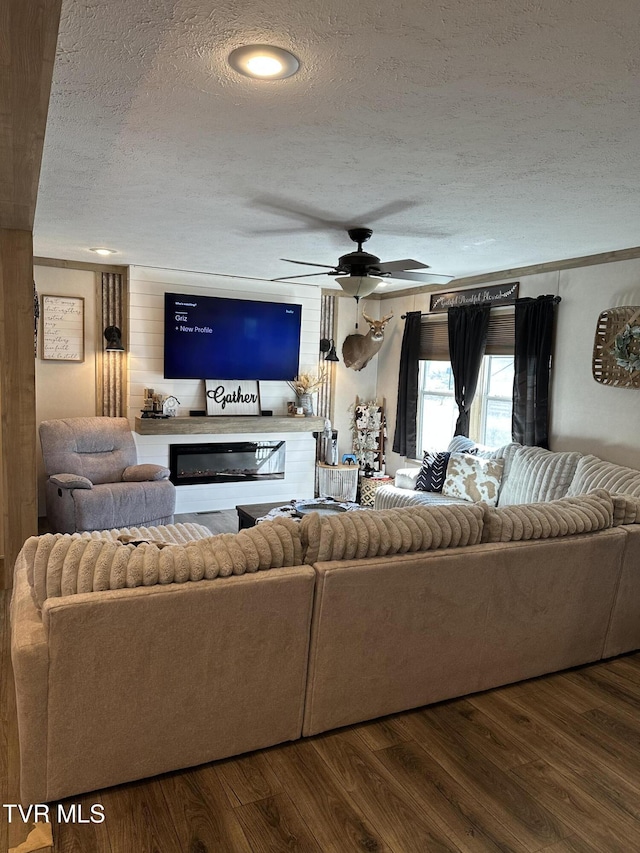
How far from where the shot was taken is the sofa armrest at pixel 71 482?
4918 millimetres

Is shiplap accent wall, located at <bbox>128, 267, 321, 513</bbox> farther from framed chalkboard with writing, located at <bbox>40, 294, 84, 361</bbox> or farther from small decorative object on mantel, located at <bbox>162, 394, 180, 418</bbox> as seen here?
framed chalkboard with writing, located at <bbox>40, 294, 84, 361</bbox>

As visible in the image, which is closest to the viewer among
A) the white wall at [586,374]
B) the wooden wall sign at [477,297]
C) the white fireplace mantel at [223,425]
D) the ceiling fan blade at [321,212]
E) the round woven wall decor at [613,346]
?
the ceiling fan blade at [321,212]

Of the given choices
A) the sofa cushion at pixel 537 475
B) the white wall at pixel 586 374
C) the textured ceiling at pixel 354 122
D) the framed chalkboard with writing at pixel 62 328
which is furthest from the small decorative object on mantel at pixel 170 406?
the white wall at pixel 586 374

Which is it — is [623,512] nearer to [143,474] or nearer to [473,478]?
[473,478]

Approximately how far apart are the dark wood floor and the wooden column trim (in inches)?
55.8

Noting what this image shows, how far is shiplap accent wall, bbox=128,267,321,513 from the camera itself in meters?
6.05

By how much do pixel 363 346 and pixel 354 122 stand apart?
362cm

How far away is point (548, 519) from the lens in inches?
111

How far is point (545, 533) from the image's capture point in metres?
A: 2.77

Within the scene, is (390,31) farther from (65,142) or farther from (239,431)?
(239,431)

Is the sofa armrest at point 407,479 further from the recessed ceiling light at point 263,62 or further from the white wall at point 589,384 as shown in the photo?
the recessed ceiling light at point 263,62

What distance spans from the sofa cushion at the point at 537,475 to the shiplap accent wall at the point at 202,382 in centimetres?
237

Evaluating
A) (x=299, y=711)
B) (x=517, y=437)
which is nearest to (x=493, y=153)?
(x=299, y=711)

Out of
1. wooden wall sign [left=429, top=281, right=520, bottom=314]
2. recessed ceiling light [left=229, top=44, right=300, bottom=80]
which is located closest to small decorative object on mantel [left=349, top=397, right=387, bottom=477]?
wooden wall sign [left=429, top=281, right=520, bottom=314]
